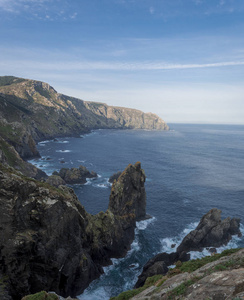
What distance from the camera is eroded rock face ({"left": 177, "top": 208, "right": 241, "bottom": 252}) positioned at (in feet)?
163

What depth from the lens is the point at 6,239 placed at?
28.7m

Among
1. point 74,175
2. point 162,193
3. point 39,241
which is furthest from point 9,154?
point 162,193

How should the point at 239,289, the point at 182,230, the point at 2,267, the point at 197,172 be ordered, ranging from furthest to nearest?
1. the point at 197,172
2. the point at 182,230
3. the point at 2,267
4. the point at 239,289

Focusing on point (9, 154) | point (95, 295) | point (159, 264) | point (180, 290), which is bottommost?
point (95, 295)

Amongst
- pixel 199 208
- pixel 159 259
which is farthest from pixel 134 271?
pixel 199 208

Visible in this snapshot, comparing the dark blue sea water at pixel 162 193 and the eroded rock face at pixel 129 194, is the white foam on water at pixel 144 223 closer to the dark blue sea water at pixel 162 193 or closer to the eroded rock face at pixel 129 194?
the dark blue sea water at pixel 162 193

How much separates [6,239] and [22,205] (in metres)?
5.14

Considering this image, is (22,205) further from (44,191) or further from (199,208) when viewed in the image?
(199,208)

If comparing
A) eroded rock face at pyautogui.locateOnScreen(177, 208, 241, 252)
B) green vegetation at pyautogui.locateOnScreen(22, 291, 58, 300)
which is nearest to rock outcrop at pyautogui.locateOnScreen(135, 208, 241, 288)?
eroded rock face at pyautogui.locateOnScreen(177, 208, 241, 252)

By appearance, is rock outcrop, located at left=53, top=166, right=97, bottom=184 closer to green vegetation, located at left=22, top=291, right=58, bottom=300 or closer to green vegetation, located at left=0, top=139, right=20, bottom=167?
green vegetation, located at left=0, top=139, right=20, bottom=167

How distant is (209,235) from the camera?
5162 centimetres

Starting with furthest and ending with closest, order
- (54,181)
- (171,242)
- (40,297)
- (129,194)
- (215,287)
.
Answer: (54,181) < (129,194) < (171,242) < (40,297) < (215,287)

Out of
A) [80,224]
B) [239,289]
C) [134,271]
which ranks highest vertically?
[239,289]

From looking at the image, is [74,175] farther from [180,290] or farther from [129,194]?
[180,290]
